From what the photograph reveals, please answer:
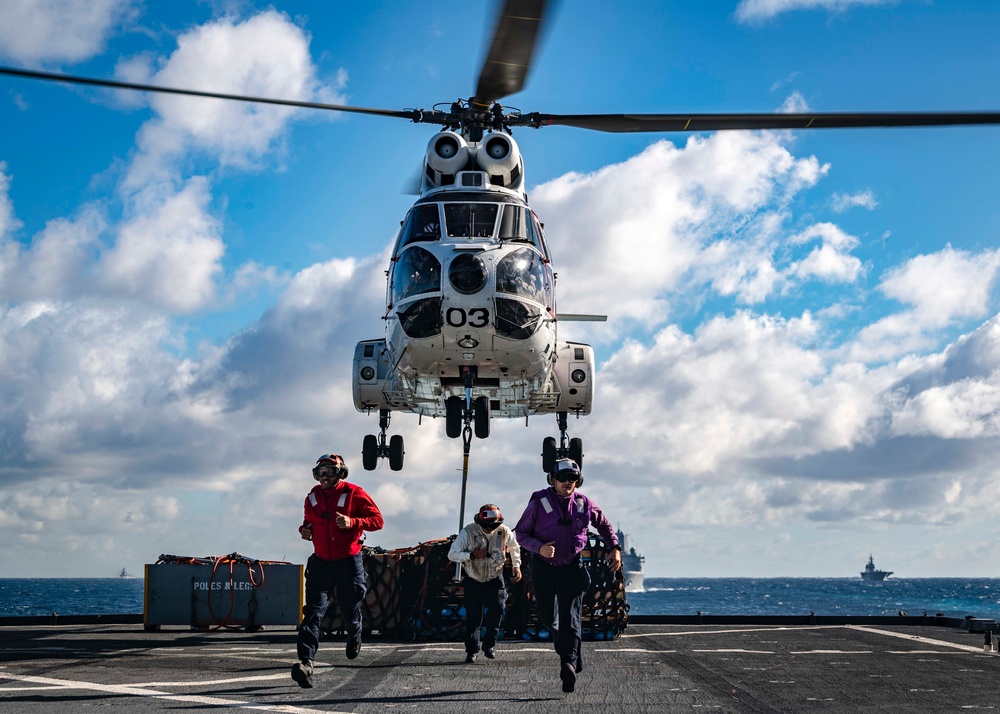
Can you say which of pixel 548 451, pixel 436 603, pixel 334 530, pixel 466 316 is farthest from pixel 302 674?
pixel 548 451

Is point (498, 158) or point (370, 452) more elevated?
point (498, 158)

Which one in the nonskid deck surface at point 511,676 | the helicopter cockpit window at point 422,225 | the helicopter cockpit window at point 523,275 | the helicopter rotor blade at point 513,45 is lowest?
the nonskid deck surface at point 511,676

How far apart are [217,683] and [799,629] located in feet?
34.5

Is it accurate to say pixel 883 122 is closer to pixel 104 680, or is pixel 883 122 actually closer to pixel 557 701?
pixel 557 701

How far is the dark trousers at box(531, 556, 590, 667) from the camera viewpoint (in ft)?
29.0

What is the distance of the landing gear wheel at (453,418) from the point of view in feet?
60.6

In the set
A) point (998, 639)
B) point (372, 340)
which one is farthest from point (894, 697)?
point (372, 340)

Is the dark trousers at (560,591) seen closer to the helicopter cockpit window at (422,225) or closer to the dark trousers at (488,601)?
the dark trousers at (488,601)

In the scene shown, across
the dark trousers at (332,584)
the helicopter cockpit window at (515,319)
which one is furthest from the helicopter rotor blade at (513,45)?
the dark trousers at (332,584)

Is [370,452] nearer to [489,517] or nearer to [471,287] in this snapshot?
[471,287]

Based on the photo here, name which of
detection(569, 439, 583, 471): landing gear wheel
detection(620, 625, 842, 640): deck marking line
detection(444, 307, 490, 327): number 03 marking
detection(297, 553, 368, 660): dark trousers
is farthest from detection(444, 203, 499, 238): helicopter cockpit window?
detection(297, 553, 368, 660): dark trousers

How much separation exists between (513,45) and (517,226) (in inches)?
204

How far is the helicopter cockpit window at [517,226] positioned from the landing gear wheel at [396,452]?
293 inches

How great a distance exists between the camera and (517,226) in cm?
1753
